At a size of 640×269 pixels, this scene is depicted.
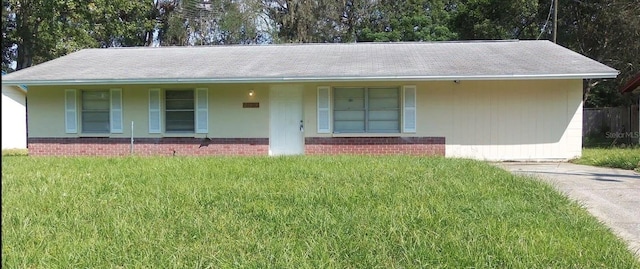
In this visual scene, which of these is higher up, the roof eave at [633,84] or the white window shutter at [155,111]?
the roof eave at [633,84]

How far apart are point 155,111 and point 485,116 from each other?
8431mm

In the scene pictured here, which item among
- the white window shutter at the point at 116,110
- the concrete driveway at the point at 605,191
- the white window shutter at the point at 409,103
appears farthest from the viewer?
the white window shutter at the point at 116,110

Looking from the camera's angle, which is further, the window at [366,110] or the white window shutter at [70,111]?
the white window shutter at [70,111]

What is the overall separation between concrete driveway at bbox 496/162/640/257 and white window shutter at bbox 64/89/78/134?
10.9m

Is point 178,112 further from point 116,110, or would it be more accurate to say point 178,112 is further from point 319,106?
point 319,106

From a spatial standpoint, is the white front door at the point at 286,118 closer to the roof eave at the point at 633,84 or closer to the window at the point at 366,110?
the window at the point at 366,110

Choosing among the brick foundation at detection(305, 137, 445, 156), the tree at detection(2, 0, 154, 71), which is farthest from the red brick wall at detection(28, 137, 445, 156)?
the tree at detection(2, 0, 154, 71)

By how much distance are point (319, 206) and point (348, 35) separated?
83.7 ft

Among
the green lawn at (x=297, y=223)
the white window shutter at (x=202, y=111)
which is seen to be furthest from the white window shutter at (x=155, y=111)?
the green lawn at (x=297, y=223)

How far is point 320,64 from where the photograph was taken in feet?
40.6

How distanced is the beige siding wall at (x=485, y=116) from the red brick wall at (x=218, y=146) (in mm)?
226

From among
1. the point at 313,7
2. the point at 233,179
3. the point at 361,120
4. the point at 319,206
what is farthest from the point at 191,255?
the point at 313,7

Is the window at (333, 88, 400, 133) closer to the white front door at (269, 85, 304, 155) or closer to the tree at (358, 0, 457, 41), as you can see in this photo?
the white front door at (269, 85, 304, 155)

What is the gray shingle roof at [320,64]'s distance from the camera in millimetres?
10875
